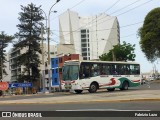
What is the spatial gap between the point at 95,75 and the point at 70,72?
2191 mm

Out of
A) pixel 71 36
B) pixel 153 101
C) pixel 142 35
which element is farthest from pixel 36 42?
pixel 71 36

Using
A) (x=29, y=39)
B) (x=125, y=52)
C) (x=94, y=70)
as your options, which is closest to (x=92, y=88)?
(x=94, y=70)

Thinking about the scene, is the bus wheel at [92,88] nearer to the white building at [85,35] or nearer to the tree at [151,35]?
the tree at [151,35]

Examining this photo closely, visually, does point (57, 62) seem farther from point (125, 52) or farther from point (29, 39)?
point (29, 39)

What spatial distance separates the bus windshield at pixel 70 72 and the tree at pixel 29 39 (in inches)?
1951

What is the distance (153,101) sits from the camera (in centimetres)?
2247

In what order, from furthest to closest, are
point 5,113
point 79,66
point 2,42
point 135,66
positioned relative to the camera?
point 2,42 < point 135,66 < point 79,66 < point 5,113

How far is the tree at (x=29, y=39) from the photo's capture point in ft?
286

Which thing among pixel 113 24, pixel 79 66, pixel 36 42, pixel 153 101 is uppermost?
pixel 113 24

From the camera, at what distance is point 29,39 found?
87.4 meters

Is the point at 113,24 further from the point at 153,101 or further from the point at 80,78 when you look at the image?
the point at 153,101

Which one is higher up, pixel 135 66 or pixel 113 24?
pixel 113 24

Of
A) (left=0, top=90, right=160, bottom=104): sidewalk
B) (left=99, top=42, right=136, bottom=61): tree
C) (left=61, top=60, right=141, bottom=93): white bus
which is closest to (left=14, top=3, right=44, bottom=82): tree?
(left=99, top=42, right=136, bottom=61): tree

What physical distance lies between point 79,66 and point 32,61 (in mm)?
53068
